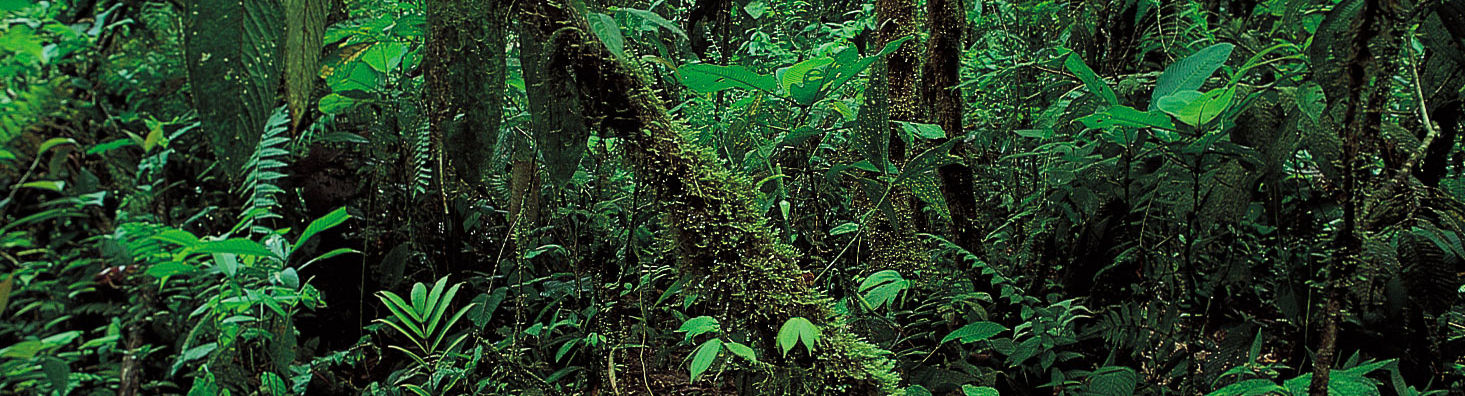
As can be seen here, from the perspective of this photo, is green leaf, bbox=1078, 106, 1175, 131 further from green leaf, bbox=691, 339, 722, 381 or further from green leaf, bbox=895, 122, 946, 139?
green leaf, bbox=691, 339, 722, 381

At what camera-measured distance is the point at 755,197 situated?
0.77m

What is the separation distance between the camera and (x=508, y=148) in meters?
1.24

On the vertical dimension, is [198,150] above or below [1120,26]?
below

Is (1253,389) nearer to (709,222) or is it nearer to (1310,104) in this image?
(1310,104)

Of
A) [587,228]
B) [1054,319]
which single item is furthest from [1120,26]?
[587,228]

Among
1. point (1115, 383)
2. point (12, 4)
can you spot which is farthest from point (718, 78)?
point (12, 4)

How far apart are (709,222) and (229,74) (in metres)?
0.37

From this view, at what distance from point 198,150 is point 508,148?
1.51 metres

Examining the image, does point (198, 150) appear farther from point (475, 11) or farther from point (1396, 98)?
point (1396, 98)

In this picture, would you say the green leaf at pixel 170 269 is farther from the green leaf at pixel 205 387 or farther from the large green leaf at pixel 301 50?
the large green leaf at pixel 301 50

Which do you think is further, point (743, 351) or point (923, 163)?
point (923, 163)

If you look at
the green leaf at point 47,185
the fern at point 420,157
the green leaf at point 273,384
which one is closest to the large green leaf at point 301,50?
the fern at point 420,157

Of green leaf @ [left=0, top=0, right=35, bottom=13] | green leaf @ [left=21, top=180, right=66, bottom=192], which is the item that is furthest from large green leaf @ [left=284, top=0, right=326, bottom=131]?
green leaf @ [left=0, top=0, right=35, bottom=13]

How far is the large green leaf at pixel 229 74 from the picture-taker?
1.18ft
